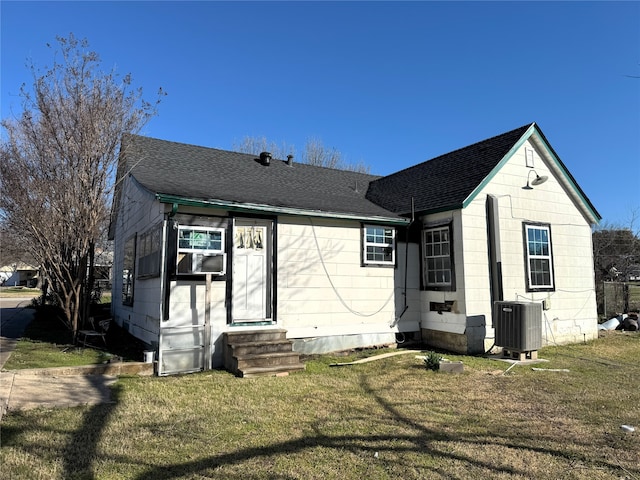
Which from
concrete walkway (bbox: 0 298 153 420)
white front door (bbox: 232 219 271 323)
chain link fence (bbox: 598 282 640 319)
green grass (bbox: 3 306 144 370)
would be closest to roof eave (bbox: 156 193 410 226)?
white front door (bbox: 232 219 271 323)

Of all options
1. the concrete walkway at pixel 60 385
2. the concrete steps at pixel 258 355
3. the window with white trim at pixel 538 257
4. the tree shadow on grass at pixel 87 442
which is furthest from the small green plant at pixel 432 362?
the tree shadow on grass at pixel 87 442

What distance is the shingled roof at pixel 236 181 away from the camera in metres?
9.01

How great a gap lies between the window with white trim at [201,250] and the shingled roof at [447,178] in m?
5.38

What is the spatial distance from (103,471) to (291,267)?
20.0ft

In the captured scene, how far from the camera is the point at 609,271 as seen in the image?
17828 millimetres

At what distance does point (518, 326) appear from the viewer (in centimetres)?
896

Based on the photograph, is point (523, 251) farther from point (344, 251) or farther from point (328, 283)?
point (328, 283)

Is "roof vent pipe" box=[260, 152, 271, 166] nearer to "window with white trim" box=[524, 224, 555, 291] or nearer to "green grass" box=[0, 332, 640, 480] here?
"green grass" box=[0, 332, 640, 480]

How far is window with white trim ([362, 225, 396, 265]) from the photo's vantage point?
1048 cm

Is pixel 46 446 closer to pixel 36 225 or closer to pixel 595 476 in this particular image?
pixel 595 476

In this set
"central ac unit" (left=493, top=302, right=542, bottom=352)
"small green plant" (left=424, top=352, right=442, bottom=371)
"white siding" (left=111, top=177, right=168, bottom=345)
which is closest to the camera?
"small green plant" (left=424, top=352, right=442, bottom=371)

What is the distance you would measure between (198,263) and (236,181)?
365cm

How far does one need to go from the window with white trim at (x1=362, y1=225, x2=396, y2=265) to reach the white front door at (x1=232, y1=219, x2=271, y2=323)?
261 cm

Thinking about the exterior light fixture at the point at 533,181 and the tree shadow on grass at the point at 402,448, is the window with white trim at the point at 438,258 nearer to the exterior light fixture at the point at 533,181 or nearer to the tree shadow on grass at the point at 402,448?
the exterior light fixture at the point at 533,181
